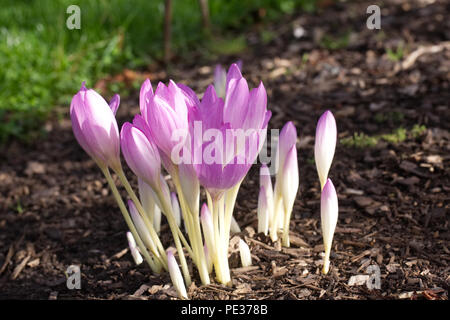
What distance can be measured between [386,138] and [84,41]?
3.11m

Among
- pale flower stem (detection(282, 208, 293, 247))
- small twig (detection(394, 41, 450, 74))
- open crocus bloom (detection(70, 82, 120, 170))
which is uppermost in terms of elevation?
small twig (detection(394, 41, 450, 74))

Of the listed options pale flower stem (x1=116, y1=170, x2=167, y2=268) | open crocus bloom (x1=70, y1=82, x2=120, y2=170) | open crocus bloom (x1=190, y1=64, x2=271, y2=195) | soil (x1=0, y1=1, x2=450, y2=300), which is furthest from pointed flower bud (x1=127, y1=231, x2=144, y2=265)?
open crocus bloom (x1=190, y1=64, x2=271, y2=195)

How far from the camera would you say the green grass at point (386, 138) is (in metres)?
3.37

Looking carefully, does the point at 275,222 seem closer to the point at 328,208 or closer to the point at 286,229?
the point at 286,229

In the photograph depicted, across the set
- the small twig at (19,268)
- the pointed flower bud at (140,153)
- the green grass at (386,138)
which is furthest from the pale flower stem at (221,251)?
the green grass at (386,138)

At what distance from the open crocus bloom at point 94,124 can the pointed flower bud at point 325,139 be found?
76cm

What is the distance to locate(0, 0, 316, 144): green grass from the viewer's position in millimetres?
4793

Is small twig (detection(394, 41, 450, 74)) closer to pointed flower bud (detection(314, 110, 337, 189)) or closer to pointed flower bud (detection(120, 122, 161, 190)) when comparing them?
pointed flower bud (detection(314, 110, 337, 189))

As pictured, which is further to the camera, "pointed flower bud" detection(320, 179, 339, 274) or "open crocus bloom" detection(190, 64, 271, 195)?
"pointed flower bud" detection(320, 179, 339, 274)

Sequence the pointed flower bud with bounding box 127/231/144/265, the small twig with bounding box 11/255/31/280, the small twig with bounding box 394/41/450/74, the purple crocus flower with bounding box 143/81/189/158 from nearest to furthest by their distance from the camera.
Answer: the purple crocus flower with bounding box 143/81/189/158 < the pointed flower bud with bounding box 127/231/144/265 < the small twig with bounding box 11/255/31/280 < the small twig with bounding box 394/41/450/74

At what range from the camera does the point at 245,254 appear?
2.34m

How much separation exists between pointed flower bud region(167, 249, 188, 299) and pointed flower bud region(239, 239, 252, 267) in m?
0.30

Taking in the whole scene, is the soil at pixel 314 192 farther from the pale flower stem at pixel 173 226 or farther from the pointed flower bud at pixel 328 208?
the pointed flower bud at pixel 328 208

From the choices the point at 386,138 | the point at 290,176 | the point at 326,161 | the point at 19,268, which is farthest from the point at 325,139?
the point at 19,268
